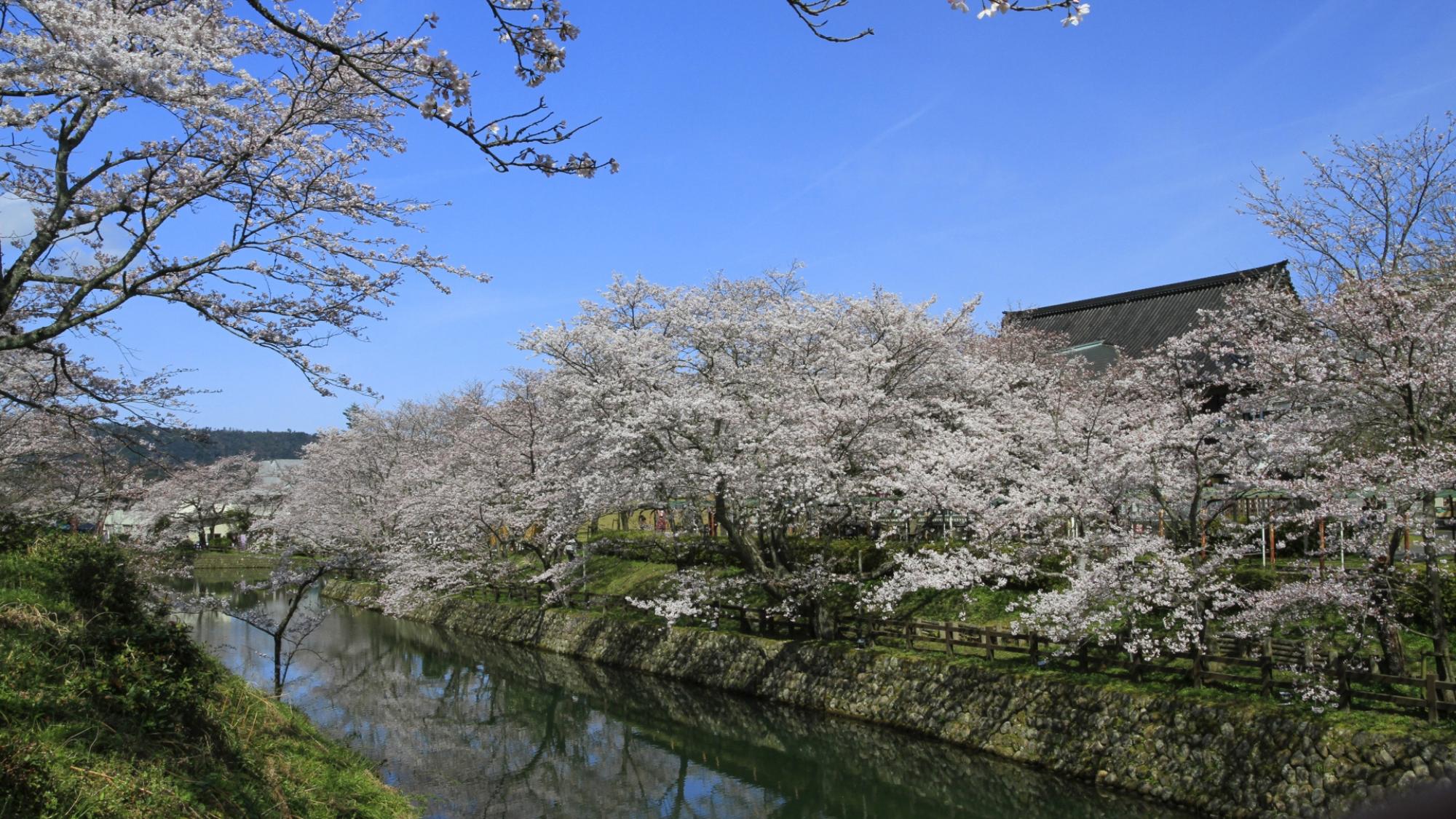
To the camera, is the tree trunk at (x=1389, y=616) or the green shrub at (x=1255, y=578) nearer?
the tree trunk at (x=1389, y=616)

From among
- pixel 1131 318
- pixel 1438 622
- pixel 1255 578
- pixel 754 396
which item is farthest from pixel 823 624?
pixel 1131 318

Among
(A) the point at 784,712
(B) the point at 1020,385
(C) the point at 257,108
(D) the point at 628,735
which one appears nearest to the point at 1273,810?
(A) the point at 784,712

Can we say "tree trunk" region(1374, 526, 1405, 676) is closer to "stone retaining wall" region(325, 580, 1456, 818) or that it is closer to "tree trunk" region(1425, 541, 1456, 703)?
"tree trunk" region(1425, 541, 1456, 703)

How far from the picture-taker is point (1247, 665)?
37.9 ft

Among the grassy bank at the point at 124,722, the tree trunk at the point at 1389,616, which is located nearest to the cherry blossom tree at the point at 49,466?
Result: the grassy bank at the point at 124,722

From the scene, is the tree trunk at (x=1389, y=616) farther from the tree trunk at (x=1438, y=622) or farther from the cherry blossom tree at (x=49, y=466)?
the cherry blossom tree at (x=49, y=466)

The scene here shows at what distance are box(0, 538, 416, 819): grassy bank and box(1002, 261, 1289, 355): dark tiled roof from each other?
78.0ft

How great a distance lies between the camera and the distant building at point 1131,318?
27375 mm

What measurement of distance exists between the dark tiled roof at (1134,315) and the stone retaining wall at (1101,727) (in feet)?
48.6

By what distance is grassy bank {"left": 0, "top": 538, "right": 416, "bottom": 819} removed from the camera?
545cm

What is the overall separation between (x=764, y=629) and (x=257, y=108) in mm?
14579

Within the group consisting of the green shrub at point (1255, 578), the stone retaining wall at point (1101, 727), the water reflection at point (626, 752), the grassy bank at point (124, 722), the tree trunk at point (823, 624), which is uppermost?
the green shrub at point (1255, 578)

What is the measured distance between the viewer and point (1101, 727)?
40.4ft

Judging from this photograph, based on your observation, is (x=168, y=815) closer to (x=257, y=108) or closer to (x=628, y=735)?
(x=257, y=108)
